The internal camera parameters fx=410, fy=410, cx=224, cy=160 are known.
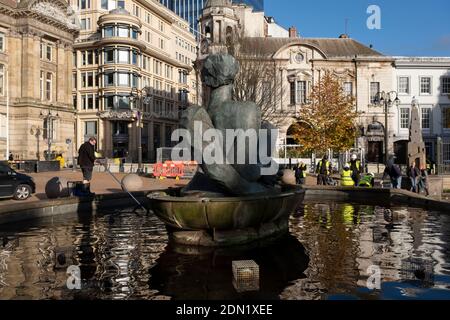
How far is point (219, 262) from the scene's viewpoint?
21.0ft

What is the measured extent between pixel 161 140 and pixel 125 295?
65.1 metres

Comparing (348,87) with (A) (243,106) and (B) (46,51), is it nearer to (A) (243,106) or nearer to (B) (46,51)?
(B) (46,51)

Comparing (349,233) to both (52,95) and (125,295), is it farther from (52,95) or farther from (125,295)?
(52,95)

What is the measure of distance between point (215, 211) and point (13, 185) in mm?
10455

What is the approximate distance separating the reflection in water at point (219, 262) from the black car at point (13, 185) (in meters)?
4.88

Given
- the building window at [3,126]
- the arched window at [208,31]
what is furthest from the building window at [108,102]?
the arched window at [208,31]

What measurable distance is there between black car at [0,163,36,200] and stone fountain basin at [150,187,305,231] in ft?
29.9

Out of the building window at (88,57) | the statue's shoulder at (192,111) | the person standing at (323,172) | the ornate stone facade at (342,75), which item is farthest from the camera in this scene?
the building window at (88,57)

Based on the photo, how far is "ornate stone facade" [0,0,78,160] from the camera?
45906 millimetres

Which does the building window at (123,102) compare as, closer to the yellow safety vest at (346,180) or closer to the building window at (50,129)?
the building window at (50,129)

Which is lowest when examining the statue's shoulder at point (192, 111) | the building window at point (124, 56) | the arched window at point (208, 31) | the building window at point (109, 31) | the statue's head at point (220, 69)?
the statue's shoulder at point (192, 111)

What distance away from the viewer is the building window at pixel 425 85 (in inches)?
1977
